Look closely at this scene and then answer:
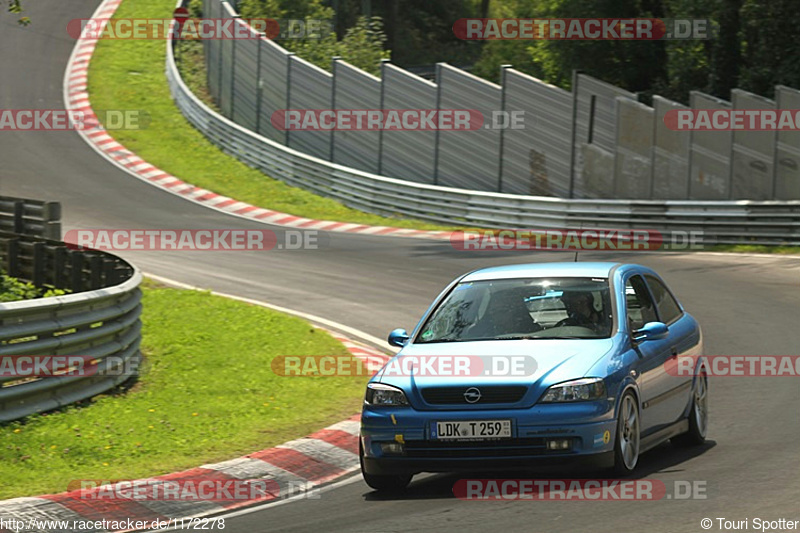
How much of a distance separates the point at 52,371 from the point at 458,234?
1844 centimetres

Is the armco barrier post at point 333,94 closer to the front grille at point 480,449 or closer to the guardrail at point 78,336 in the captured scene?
the guardrail at point 78,336

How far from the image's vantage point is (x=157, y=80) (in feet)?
159

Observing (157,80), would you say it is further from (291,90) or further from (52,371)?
(52,371)

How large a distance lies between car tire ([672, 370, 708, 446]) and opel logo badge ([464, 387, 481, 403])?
2258mm

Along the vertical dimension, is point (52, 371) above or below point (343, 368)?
above

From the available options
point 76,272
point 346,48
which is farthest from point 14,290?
point 346,48

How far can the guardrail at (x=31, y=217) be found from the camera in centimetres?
2191

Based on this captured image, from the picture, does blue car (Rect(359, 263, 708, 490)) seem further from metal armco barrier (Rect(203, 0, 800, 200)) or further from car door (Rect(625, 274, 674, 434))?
metal armco barrier (Rect(203, 0, 800, 200))

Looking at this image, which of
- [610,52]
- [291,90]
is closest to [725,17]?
[610,52]

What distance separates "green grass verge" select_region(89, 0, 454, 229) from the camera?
115 feet

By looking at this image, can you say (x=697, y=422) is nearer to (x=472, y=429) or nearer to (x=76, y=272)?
(x=472, y=429)

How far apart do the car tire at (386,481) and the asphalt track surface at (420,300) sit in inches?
3.3

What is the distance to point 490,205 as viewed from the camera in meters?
31.2

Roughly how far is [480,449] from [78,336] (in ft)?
17.6
